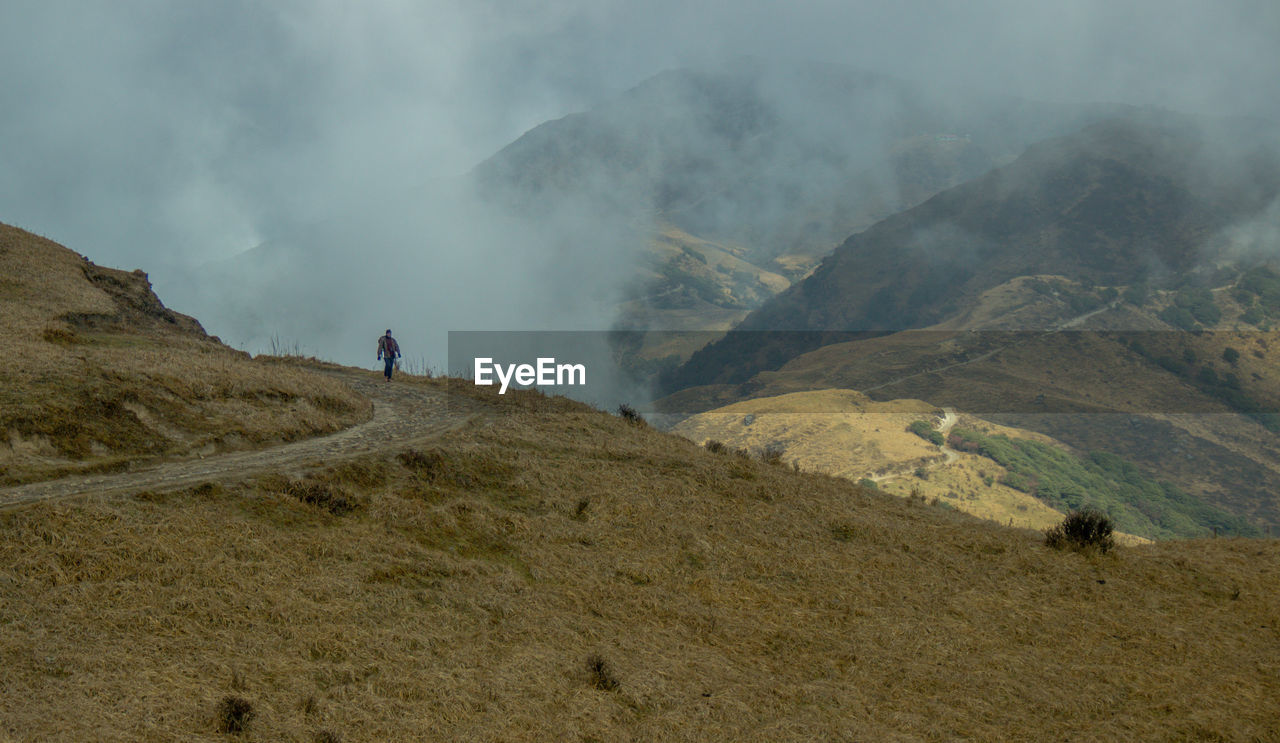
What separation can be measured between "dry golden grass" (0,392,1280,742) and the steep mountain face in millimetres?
158691

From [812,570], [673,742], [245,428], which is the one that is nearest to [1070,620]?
[812,570]

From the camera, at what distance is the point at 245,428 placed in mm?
17016

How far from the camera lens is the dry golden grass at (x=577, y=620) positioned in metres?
8.69

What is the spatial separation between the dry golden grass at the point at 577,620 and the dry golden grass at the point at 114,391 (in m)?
3.08

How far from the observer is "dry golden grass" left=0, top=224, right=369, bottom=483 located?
1406 cm

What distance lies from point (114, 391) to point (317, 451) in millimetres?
4244

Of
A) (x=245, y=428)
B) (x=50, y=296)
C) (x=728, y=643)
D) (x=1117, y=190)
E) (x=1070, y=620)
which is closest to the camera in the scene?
(x=728, y=643)

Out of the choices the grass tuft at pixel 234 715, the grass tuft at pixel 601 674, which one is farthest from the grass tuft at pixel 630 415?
the grass tuft at pixel 234 715

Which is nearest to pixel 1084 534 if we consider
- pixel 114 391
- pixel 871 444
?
pixel 114 391

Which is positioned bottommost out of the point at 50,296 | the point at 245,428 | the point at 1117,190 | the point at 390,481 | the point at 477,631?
the point at 477,631

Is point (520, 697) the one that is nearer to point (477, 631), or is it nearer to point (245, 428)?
point (477, 631)

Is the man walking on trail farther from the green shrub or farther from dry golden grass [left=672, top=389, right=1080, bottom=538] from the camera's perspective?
dry golden grass [left=672, top=389, right=1080, bottom=538]

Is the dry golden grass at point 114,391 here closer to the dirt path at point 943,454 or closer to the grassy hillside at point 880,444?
the grassy hillside at point 880,444

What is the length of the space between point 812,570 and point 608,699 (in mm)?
6677
